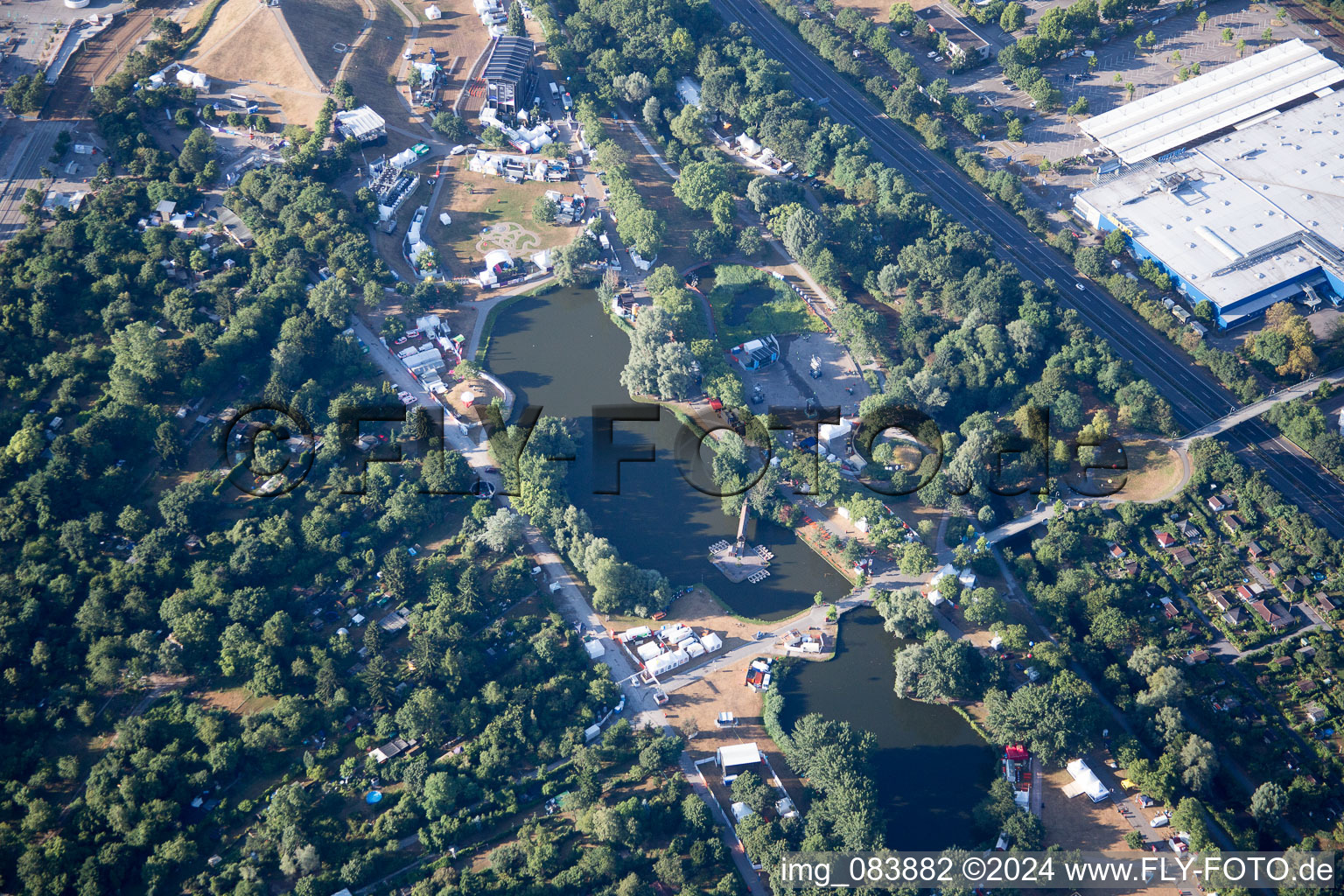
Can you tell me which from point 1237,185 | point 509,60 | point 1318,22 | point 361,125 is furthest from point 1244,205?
point 361,125

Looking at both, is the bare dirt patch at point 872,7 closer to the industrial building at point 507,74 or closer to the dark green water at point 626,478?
the industrial building at point 507,74

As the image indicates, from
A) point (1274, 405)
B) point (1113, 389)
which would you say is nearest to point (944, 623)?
point (1113, 389)

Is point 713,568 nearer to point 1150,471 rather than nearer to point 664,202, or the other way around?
point 1150,471

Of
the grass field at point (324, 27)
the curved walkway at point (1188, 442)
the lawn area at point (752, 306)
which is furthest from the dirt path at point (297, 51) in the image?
the curved walkway at point (1188, 442)

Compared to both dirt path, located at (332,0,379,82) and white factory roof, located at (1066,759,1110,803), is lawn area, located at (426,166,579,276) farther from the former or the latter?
white factory roof, located at (1066,759,1110,803)

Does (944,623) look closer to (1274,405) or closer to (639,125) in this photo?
(1274,405)

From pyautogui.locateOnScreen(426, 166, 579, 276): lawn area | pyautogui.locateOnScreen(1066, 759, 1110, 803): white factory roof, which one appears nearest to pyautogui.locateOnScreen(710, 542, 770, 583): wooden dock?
pyautogui.locateOnScreen(1066, 759, 1110, 803): white factory roof
